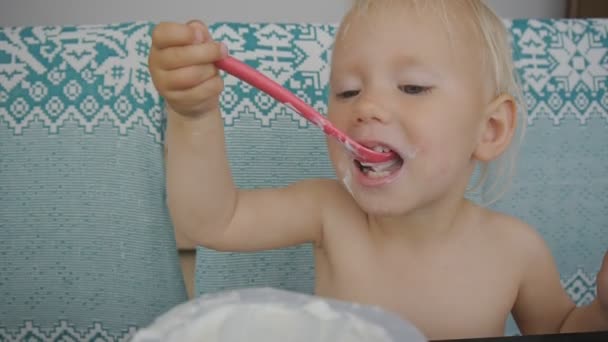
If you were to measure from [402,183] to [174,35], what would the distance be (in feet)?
0.91

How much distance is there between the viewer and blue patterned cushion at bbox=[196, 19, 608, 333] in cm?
99

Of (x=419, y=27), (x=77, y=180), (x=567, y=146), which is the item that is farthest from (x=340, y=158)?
(x=567, y=146)

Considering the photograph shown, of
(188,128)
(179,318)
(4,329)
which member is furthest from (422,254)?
(4,329)

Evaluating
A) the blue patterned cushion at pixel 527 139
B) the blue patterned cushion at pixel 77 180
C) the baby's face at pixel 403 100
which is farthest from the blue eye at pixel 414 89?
the blue patterned cushion at pixel 77 180

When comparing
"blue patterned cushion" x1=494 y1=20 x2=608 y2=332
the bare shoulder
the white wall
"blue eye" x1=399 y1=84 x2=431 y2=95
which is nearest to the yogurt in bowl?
"blue eye" x1=399 y1=84 x2=431 y2=95

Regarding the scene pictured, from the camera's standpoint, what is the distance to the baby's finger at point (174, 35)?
0.47 m

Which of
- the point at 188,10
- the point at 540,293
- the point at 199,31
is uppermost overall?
the point at 188,10

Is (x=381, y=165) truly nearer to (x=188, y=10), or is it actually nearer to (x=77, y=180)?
(x=77, y=180)

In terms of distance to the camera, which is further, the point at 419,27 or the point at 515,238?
the point at 515,238

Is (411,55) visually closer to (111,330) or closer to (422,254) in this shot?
(422,254)

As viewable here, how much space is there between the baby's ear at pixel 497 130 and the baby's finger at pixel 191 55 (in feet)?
1.18

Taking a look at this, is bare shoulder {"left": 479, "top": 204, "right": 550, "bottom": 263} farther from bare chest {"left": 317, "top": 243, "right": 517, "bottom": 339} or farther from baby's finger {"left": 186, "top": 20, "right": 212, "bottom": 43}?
baby's finger {"left": 186, "top": 20, "right": 212, "bottom": 43}

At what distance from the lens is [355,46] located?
24.5 inches

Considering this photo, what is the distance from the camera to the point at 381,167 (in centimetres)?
60
